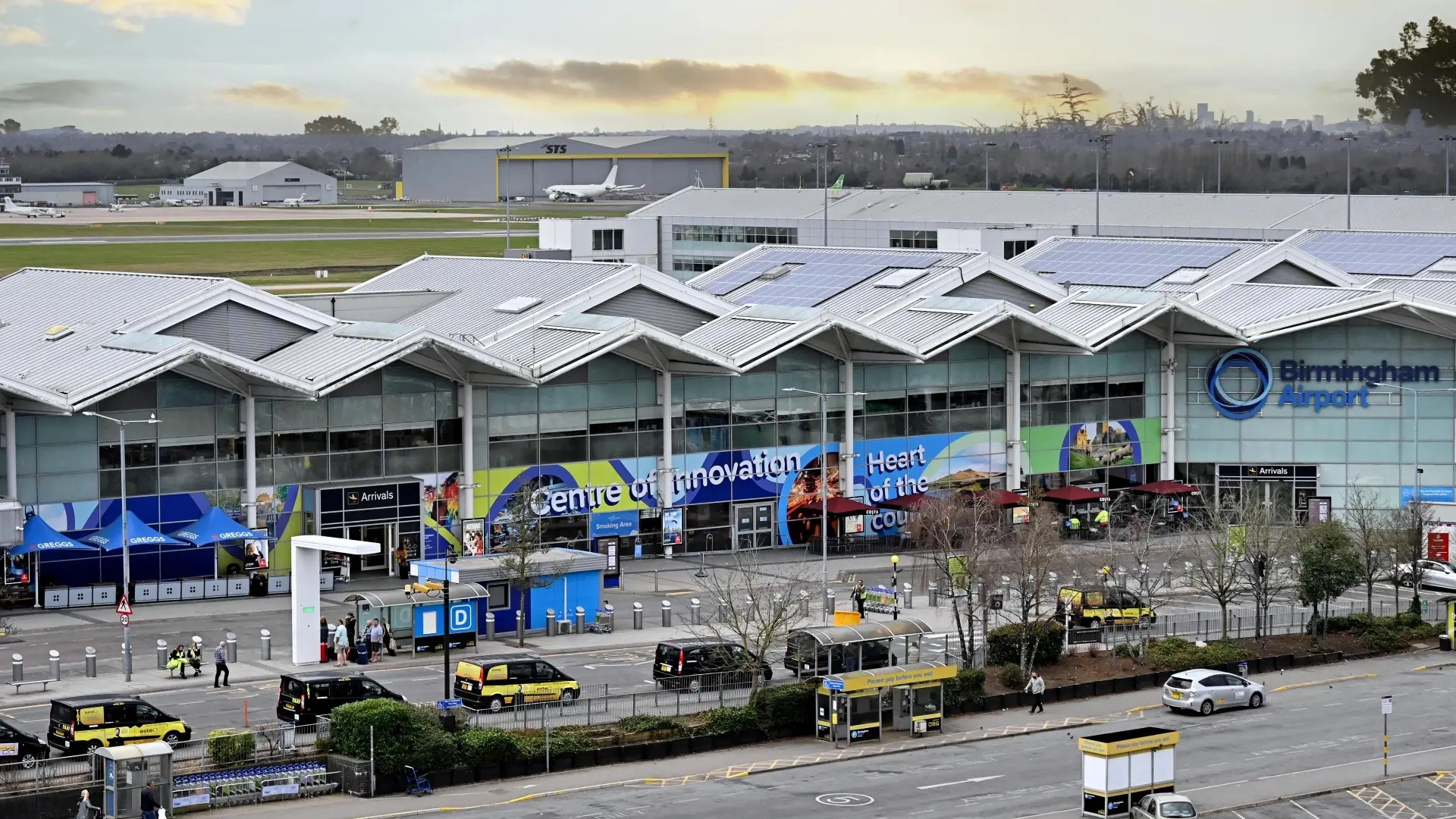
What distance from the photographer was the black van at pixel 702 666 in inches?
2092

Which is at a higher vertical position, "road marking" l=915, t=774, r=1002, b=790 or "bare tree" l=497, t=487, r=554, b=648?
"bare tree" l=497, t=487, r=554, b=648

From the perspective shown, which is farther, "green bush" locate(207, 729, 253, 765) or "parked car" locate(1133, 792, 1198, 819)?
"green bush" locate(207, 729, 253, 765)

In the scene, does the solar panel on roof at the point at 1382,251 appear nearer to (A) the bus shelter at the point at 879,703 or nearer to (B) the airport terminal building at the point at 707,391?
(B) the airport terminal building at the point at 707,391

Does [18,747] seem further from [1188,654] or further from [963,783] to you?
[1188,654]

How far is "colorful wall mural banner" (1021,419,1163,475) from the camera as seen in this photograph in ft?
295

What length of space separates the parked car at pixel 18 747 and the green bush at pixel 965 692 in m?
22.9

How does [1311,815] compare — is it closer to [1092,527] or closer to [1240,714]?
[1240,714]

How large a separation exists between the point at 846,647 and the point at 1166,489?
39.3 m

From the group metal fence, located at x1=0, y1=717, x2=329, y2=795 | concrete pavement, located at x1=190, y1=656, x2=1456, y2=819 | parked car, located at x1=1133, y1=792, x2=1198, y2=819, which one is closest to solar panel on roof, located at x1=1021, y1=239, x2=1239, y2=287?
concrete pavement, located at x1=190, y1=656, x2=1456, y2=819

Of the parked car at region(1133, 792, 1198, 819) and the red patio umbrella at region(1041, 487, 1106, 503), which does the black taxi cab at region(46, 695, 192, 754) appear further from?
the red patio umbrella at region(1041, 487, 1106, 503)

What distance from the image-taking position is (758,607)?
171ft

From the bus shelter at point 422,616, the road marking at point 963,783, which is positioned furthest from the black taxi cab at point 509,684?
the road marking at point 963,783

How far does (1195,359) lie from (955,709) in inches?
1704

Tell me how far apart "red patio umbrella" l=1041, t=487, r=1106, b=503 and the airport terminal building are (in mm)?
2640
